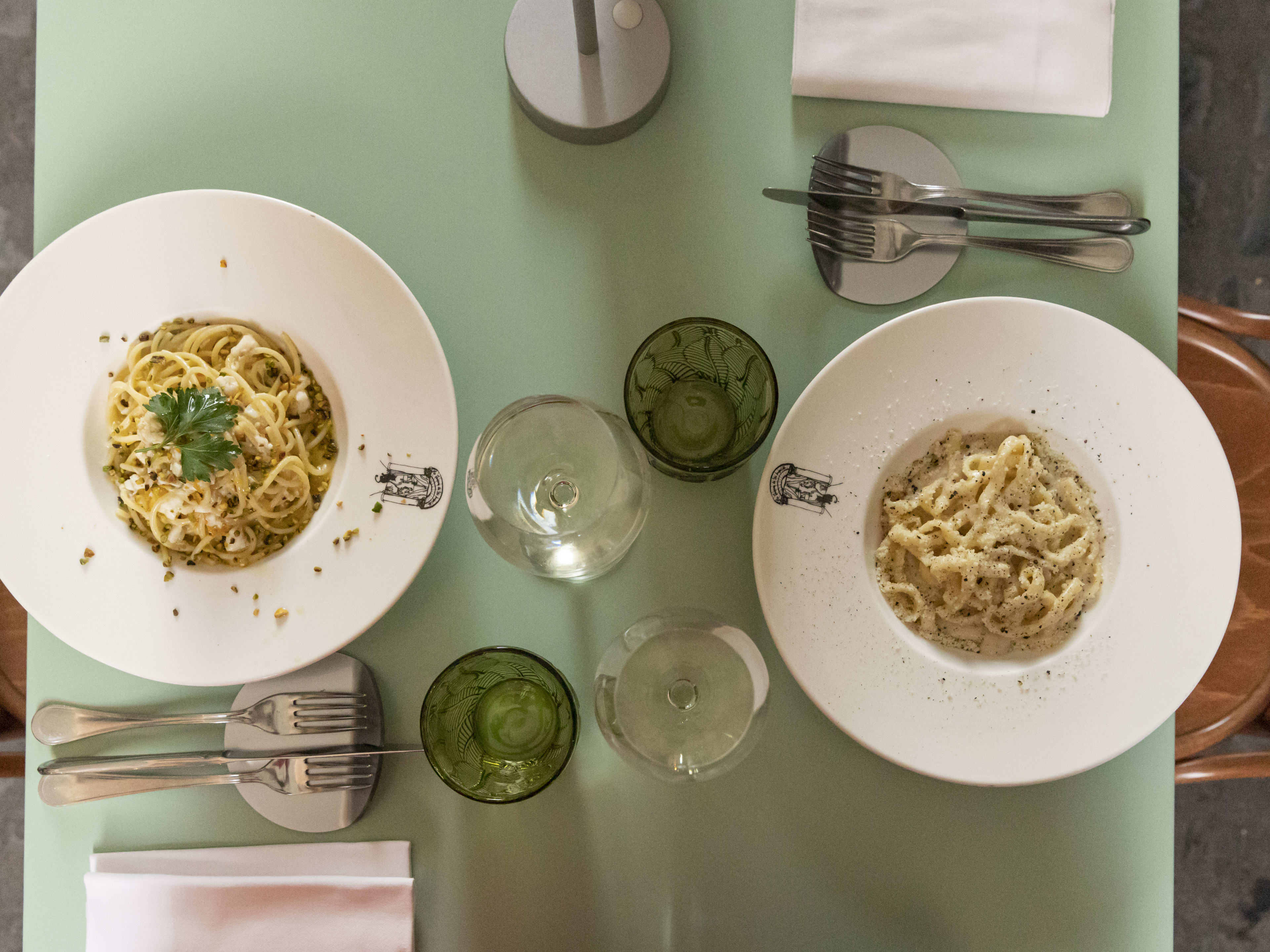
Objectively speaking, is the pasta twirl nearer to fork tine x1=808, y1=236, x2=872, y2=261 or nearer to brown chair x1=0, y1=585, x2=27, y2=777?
fork tine x1=808, y1=236, x2=872, y2=261

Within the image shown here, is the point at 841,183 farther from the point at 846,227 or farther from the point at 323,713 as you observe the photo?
the point at 323,713

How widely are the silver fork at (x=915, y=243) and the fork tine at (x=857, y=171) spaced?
0.17 ft

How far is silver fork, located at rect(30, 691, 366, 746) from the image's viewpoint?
1.13 m

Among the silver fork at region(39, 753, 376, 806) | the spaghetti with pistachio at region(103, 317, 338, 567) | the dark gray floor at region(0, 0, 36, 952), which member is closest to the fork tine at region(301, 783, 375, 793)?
the silver fork at region(39, 753, 376, 806)

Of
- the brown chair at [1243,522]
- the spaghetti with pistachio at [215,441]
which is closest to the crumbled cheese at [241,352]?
the spaghetti with pistachio at [215,441]

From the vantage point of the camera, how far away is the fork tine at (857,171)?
44.8 inches

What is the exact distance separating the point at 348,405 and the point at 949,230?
0.80 m

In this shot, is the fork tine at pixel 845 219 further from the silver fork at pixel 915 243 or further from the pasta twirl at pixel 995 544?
the pasta twirl at pixel 995 544

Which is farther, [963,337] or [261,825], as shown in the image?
[261,825]

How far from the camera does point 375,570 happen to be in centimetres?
106

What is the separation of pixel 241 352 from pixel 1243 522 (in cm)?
159

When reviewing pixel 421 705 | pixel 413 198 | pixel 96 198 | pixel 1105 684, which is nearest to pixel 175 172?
pixel 96 198

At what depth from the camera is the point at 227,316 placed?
3.59ft

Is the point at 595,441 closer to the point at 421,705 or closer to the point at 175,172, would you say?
the point at 421,705
